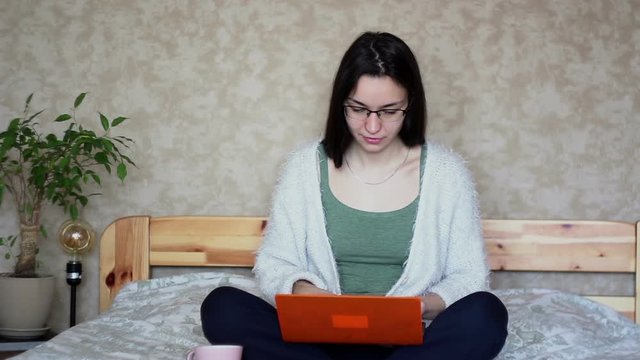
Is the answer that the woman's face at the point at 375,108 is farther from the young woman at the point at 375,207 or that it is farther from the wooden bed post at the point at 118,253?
the wooden bed post at the point at 118,253

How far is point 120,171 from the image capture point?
2676 mm

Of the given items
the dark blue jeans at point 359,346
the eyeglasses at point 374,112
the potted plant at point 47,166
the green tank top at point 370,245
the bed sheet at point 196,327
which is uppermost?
the eyeglasses at point 374,112

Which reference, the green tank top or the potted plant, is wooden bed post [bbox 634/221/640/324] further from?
the potted plant

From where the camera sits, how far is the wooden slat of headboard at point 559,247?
281 centimetres

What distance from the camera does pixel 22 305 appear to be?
8.81 ft

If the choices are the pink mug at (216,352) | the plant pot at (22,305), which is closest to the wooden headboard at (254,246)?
the plant pot at (22,305)

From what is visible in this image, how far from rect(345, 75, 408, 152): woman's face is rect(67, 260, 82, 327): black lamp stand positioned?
42.6 inches

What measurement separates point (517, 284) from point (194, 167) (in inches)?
42.7

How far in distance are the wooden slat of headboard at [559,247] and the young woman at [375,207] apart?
60cm

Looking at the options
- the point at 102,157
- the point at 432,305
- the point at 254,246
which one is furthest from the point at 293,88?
the point at 432,305

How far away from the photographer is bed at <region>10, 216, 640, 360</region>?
2.41 meters

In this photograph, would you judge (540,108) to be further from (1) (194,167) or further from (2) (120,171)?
(2) (120,171)

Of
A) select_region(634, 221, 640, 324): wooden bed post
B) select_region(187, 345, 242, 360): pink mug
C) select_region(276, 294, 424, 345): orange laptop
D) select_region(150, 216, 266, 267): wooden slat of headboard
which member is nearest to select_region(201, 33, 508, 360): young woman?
select_region(276, 294, 424, 345): orange laptop

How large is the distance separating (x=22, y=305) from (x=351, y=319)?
1358 millimetres
